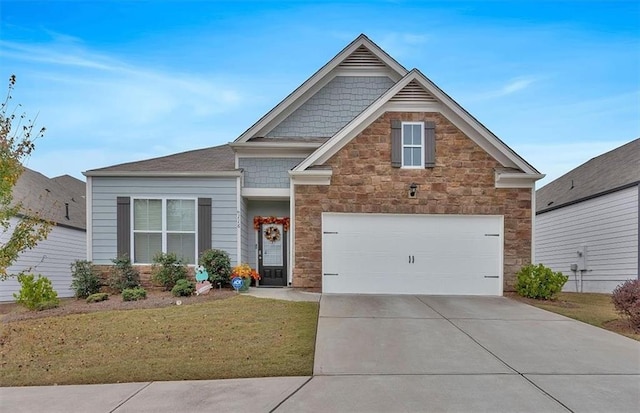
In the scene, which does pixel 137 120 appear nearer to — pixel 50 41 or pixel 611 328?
pixel 50 41

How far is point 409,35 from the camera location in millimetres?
13617

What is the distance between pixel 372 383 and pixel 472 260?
8.23 meters

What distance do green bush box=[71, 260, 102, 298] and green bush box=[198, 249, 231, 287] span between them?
9.71ft

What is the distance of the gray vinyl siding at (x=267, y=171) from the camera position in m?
14.8

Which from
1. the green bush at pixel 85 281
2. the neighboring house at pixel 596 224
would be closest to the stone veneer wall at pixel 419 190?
the neighboring house at pixel 596 224

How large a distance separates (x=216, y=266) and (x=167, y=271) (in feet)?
4.35

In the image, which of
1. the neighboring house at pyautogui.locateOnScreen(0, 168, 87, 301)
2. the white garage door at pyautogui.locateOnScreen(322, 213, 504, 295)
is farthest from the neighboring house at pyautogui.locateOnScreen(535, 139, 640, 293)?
the neighboring house at pyautogui.locateOnScreen(0, 168, 87, 301)

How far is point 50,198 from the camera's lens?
2042 cm

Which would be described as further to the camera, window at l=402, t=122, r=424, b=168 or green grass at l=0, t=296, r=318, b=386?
window at l=402, t=122, r=424, b=168

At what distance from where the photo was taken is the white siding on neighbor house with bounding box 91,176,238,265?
13.9 m

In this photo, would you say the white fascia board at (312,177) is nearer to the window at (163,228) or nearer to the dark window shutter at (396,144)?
the dark window shutter at (396,144)

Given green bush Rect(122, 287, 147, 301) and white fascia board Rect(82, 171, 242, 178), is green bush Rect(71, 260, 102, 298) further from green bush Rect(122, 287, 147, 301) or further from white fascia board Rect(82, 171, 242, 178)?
white fascia board Rect(82, 171, 242, 178)

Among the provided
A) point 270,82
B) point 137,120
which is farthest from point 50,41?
point 270,82

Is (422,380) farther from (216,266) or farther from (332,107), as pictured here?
(332,107)
